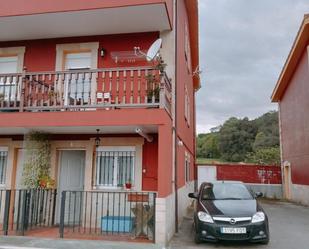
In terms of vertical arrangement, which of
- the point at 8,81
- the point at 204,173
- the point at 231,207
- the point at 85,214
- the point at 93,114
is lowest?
the point at 85,214

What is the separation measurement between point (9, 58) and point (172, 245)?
27.3 ft

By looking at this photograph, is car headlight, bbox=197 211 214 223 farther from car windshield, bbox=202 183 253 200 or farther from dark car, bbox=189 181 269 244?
car windshield, bbox=202 183 253 200

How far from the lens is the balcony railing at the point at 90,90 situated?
8.96 meters

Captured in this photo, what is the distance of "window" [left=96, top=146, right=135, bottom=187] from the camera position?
10673 mm

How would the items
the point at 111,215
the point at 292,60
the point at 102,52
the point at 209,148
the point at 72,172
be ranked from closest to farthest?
the point at 111,215, the point at 102,52, the point at 72,172, the point at 292,60, the point at 209,148

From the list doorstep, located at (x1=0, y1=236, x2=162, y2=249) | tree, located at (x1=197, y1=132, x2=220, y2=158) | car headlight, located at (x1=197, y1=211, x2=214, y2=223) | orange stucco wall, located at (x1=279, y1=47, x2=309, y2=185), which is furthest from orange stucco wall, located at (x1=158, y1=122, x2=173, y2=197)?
tree, located at (x1=197, y1=132, x2=220, y2=158)

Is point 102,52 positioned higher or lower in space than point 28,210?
higher

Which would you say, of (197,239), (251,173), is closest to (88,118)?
(197,239)

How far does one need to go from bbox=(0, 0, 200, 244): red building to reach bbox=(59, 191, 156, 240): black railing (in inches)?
1.2

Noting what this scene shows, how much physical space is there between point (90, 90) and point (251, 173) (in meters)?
20.4

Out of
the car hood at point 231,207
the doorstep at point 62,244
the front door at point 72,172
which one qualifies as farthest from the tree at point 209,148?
the doorstep at point 62,244

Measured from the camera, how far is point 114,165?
10.8 m

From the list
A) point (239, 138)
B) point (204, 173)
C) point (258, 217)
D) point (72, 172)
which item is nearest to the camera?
point (258, 217)

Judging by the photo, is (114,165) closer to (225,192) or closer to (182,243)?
(182,243)
